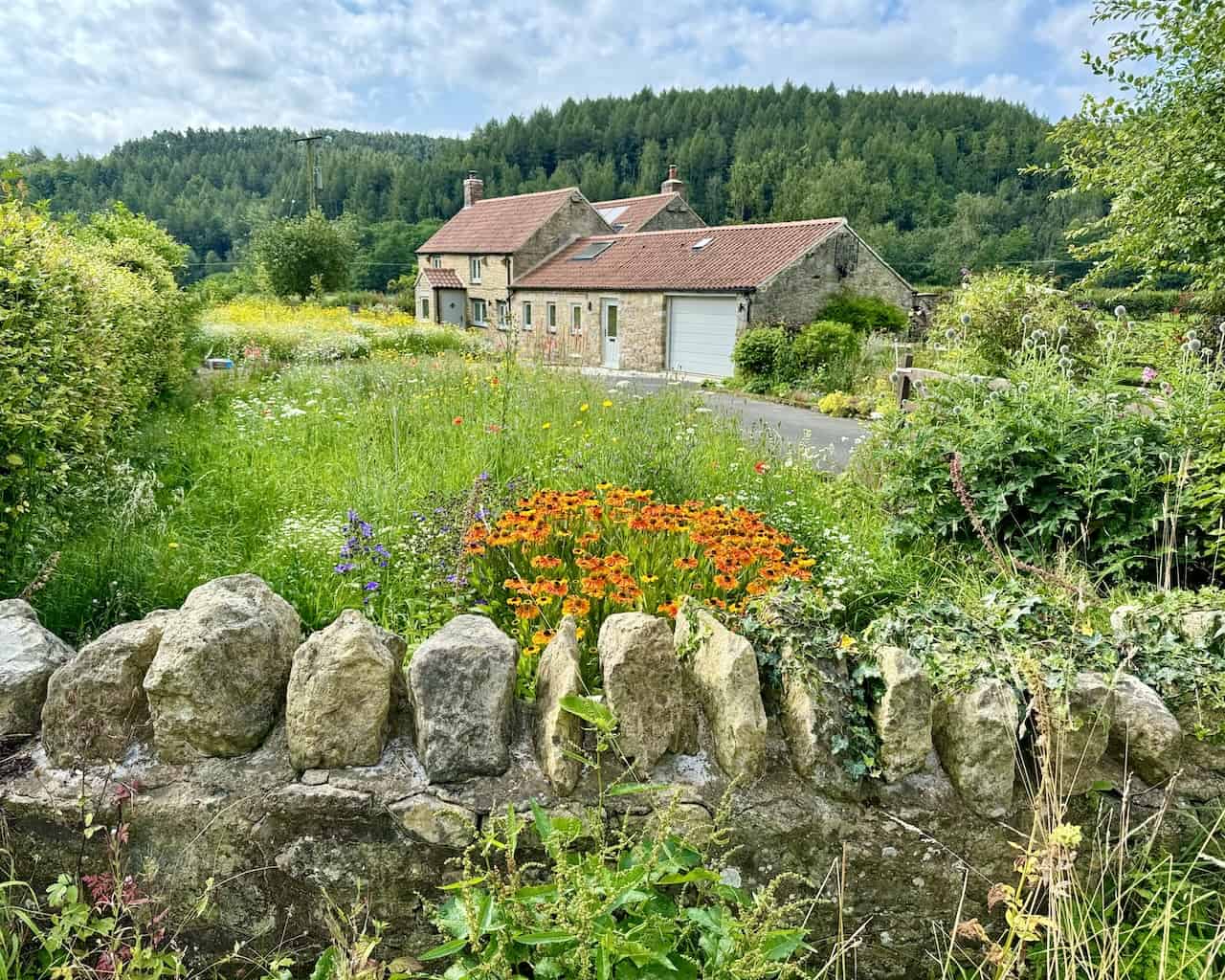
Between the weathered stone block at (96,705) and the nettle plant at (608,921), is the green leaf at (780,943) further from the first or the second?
the weathered stone block at (96,705)

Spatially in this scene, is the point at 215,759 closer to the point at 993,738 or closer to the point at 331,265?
the point at 993,738

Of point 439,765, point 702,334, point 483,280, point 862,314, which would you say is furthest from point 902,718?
point 483,280

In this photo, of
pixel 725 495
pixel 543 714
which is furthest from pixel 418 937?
pixel 725 495

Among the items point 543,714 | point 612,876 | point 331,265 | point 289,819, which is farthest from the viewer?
point 331,265

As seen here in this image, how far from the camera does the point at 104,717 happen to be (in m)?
2.04

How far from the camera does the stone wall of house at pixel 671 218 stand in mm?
35031

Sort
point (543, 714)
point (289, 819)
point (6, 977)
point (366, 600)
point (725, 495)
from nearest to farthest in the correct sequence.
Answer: point (6, 977), point (289, 819), point (543, 714), point (366, 600), point (725, 495)

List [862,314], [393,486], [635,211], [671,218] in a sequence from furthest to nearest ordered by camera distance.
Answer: [635,211] < [671,218] < [862,314] < [393,486]

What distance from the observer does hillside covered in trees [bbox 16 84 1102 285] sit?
202 ft

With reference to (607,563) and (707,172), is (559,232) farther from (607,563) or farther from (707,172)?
(707,172)

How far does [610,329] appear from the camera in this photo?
27.8 m

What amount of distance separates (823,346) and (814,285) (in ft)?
16.6

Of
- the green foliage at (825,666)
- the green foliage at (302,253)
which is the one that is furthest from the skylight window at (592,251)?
the green foliage at (825,666)

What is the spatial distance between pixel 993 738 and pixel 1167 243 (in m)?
12.3
